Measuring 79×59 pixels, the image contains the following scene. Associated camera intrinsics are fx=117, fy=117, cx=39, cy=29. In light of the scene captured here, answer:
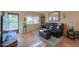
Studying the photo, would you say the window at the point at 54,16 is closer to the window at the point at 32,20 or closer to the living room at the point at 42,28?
the living room at the point at 42,28

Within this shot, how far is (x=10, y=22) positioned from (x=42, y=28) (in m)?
0.59

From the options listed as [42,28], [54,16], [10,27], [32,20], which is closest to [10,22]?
[10,27]

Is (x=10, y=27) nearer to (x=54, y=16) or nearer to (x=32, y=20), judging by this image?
(x=32, y=20)

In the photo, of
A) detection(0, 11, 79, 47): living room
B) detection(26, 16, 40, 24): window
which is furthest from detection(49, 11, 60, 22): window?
detection(26, 16, 40, 24): window

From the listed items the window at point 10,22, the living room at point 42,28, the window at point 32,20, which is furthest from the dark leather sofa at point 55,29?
the window at point 10,22

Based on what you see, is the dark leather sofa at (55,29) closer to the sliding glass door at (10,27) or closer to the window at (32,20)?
the window at (32,20)

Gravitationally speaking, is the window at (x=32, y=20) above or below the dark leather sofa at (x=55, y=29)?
above

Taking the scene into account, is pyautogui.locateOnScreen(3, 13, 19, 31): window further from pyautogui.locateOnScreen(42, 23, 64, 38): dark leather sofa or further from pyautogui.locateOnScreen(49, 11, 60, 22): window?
pyautogui.locateOnScreen(49, 11, 60, 22): window

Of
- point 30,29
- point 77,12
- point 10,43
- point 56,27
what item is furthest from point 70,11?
point 10,43

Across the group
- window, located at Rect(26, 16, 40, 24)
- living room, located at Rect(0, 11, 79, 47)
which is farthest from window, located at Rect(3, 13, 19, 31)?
window, located at Rect(26, 16, 40, 24)

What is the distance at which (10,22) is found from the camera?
2115 mm

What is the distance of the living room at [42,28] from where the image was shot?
83.3 inches

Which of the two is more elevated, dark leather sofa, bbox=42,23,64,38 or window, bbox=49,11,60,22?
window, bbox=49,11,60,22

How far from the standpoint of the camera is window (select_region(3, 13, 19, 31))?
209 cm
